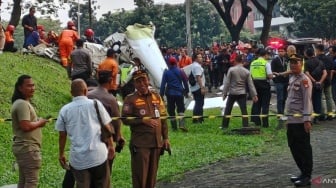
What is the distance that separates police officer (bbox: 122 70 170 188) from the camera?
8.45 meters

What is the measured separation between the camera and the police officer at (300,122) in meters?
8.95

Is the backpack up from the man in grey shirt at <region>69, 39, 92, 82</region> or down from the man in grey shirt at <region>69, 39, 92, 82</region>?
down

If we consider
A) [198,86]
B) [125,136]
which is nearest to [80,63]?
[125,136]

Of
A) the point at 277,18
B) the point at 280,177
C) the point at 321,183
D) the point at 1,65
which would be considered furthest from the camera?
the point at 277,18

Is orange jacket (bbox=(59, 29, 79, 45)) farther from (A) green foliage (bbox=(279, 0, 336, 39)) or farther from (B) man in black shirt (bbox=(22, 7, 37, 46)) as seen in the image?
(A) green foliage (bbox=(279, 0, 336, 39))

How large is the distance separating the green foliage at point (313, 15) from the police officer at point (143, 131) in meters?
49.2

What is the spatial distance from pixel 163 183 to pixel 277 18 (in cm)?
10634

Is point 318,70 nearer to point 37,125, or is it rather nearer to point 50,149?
point 50,149

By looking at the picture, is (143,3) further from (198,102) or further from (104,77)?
(104,77)

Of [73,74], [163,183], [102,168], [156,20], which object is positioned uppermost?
[156,20]

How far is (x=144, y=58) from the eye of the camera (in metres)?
21.2

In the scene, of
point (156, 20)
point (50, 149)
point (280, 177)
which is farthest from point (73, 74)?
point (156, 20)

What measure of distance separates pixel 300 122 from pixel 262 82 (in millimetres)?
6528

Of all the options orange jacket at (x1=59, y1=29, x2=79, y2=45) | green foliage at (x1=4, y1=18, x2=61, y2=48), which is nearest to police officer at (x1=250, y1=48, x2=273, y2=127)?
orange jacket at (x1=59, y1=29, x2=79, y2=45)
